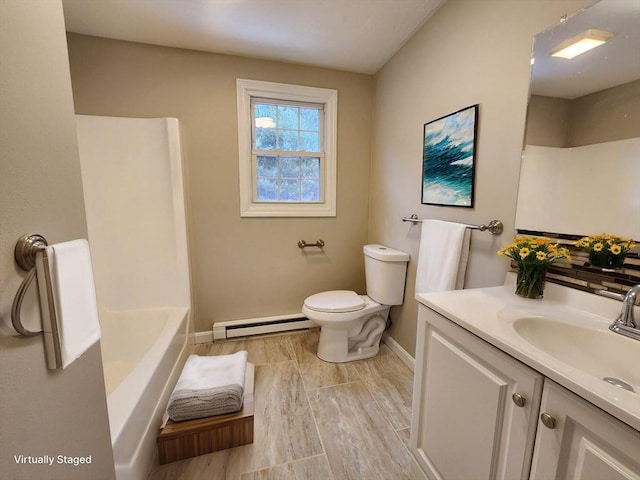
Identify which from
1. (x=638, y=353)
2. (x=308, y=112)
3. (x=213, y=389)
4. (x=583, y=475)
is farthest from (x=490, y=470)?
(x=308, y=112)

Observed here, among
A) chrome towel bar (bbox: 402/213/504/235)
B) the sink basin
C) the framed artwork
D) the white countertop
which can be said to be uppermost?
the framed artwork

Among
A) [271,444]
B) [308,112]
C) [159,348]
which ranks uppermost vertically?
[308,112]

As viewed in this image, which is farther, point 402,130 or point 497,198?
point 402,130

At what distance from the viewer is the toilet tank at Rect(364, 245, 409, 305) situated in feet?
6.73

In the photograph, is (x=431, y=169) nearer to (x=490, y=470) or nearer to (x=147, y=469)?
(x=490, y=470)

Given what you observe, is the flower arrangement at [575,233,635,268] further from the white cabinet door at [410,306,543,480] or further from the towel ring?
the towel ring

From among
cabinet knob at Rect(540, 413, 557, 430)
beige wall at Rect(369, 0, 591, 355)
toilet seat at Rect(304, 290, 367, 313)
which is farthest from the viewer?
toilet seat at Rect(304, 290, 367, 313)

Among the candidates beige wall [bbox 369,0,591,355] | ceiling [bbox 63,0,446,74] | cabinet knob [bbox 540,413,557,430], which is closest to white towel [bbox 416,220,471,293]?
beige wall [bbox 369,0,591,355]

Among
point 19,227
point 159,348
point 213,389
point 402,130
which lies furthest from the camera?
point 402,130

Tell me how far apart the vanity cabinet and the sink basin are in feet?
0.46

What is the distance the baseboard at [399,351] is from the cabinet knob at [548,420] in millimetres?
1280

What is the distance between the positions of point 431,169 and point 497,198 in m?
0.51

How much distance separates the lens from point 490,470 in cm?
83

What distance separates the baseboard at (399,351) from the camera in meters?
2.02
